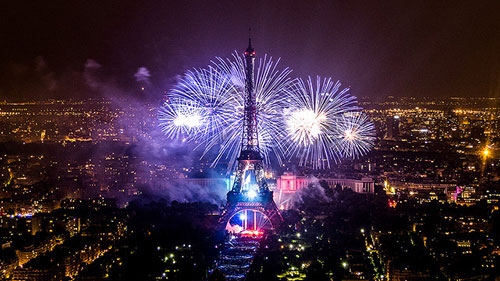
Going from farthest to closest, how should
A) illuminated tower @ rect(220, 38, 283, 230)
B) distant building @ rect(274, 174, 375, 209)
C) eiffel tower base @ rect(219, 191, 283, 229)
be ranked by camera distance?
distant building @ rect(274, 174, 375, 209)
eiffel tower base @ rect(219, 191, 283, 229)
illuminated tower @ rect(220, 38, 283, 230)

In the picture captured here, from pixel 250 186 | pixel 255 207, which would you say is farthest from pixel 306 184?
pixel 255 207

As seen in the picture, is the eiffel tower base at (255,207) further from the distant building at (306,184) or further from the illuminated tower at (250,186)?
the distant building at (306,184)

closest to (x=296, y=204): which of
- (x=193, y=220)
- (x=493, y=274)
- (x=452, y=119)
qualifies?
(x=193, y=220)

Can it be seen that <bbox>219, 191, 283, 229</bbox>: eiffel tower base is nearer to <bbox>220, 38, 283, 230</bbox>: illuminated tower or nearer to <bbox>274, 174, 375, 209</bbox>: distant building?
<bbox>220, 38, 283, 230</bbox>: illuminated tower

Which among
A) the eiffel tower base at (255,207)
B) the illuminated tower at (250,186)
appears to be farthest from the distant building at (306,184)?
the eiffel tower base at (255,207)

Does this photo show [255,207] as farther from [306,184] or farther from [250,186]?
[306,184]

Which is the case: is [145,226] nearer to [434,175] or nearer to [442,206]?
[442,206]

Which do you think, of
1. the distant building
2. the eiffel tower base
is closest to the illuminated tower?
the eiffel tower base

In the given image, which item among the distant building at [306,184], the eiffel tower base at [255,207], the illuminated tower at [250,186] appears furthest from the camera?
the distant building at [306,184]
